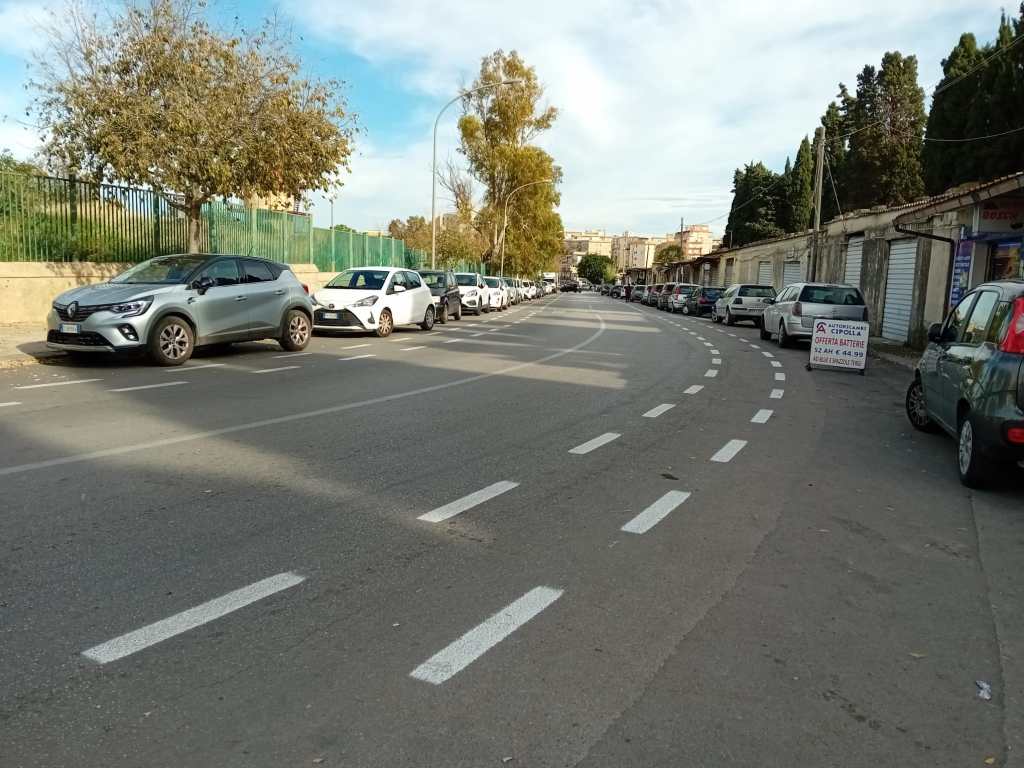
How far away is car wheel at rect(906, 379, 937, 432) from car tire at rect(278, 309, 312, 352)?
34.0 ft

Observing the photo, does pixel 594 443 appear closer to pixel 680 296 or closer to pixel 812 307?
pixel 812 307

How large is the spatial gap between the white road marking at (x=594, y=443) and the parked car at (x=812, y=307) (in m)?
11.7

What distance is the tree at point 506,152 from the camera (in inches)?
2173

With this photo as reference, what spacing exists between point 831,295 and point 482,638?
1737 cm

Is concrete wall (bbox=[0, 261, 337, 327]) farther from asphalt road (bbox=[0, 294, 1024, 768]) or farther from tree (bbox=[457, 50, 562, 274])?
tree (bbox=[457, 50, 562, 274])

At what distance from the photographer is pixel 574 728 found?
112 inches

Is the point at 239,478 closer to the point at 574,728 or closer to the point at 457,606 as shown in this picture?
the point at 457,606

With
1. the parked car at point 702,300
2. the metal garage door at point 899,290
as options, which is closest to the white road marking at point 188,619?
the metal garage door at point 899,290

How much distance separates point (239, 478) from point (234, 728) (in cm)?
333

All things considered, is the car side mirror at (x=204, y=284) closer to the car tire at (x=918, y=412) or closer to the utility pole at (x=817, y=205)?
the car tire at (x=918, y=412)

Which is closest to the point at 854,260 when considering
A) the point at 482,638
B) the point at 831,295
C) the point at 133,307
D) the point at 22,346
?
the point at 831,295

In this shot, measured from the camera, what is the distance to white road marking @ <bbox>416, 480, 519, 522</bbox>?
A: 5.13 metres

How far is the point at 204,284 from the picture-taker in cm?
1282

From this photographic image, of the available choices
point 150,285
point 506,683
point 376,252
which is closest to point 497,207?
point 376,252
